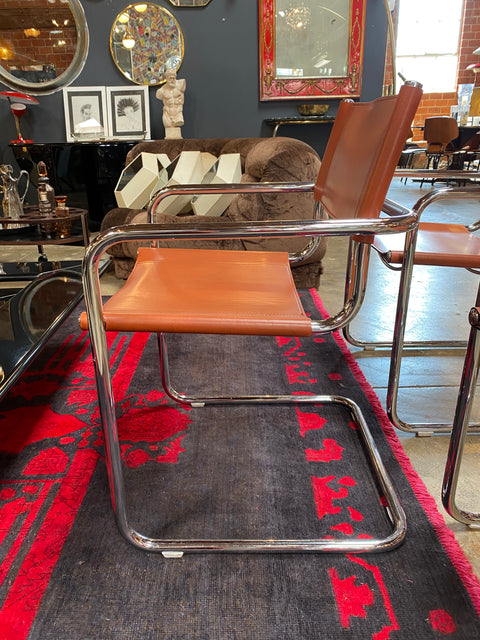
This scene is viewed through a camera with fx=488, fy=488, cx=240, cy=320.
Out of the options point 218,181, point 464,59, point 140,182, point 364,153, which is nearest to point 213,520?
point 364,153

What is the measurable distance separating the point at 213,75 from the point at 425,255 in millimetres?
3459

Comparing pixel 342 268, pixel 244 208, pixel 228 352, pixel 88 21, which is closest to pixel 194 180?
pixel 244 208

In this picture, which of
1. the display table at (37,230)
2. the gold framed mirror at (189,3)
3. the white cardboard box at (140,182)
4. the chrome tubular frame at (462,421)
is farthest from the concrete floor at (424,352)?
the gold framed mirror at (189,3)

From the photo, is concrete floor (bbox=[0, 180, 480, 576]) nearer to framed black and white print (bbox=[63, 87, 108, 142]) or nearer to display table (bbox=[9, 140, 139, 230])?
display table (bbox=[9, 140, 139, 230])

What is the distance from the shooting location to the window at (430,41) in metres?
8.56

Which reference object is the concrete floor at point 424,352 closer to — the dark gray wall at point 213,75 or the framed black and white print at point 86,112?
the framed black and white print at point 86,112

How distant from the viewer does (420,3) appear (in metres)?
8.54

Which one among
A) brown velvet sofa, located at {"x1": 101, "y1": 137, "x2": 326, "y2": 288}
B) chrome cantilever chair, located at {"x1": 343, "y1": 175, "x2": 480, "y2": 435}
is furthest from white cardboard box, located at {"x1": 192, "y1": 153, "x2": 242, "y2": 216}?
chrome cantilever chair, located at {"x1": 343, "y1": 175, "x2": 480, "y2": 435}

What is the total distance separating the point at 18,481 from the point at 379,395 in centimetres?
101

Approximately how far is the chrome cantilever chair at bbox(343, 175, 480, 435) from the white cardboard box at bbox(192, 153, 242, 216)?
1089mm

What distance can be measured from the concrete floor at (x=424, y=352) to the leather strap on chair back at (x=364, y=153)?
633 mm

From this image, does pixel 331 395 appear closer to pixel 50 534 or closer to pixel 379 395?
pixel 379 395

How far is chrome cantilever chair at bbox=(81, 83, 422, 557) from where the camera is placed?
29.9 inches

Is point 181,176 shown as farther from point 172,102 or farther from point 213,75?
point 213,75
